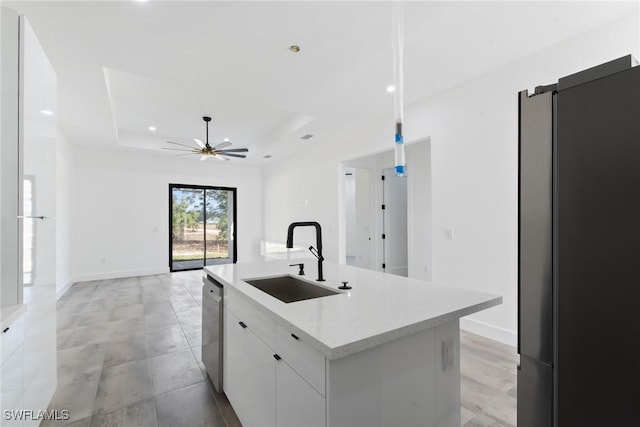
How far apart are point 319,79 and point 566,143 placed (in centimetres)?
296

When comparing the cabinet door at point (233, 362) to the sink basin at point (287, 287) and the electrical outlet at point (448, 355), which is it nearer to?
the sink basin at point (287, 287)

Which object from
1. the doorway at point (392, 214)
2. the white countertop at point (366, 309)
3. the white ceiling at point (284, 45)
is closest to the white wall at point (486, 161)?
the white ceiling at point (284, 45)

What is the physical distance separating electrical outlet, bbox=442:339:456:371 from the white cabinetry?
0.65 meters

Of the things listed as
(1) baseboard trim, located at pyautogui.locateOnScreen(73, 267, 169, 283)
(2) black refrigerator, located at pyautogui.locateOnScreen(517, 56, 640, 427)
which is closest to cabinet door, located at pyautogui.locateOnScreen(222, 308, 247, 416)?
(2) black refrigerator, located at pyautogui.locateOnScreen(517, 56, 640, 427)

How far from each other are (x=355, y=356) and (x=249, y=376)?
86 centimetres

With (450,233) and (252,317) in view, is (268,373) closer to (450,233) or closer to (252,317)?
(252,317)

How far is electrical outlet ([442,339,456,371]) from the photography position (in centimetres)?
135

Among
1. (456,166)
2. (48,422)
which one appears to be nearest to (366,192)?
(456,166)

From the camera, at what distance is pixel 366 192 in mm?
7098

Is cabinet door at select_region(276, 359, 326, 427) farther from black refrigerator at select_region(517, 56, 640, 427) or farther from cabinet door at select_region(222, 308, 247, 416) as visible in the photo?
black refrigerator at select_region(517, 56, 640, 427)

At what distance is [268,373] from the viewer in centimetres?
140

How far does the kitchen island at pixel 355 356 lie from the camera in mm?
1023

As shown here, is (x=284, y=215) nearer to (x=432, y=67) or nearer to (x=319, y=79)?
(x=319, y=79)

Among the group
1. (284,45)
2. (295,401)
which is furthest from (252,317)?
(284,45)
